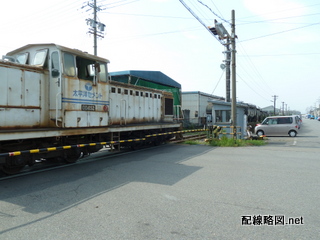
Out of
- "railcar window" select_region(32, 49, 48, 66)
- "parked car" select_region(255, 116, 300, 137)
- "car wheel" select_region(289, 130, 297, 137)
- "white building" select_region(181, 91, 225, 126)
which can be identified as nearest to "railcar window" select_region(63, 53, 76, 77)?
"railcar window" select_region(32, 49, 48, 66)

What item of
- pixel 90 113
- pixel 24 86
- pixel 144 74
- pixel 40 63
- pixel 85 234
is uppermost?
pixel 144 74

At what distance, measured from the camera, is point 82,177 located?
23.5 ft

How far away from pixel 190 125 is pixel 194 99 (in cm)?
450

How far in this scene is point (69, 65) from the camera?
796 centimetres

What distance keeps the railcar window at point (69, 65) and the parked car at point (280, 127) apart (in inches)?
764

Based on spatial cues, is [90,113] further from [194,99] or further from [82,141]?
[194,99]

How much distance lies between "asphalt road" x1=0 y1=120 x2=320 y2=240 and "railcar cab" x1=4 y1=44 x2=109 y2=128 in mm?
1699

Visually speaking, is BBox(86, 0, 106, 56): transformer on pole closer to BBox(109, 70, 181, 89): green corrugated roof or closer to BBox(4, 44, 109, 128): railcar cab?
BBox(109, 70, 181, 89): green corrugated roof

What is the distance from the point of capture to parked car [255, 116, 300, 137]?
2230 cm

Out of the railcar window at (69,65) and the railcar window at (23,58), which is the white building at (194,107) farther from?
the railcar window at (23,58)

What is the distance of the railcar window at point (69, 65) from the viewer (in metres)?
7.84

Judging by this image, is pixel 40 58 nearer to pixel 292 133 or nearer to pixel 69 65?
pixel 69 65

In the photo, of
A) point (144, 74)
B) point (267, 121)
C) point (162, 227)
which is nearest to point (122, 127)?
point (162, 227)

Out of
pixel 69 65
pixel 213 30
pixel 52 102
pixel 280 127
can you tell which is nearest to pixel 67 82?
pixel 69 65
